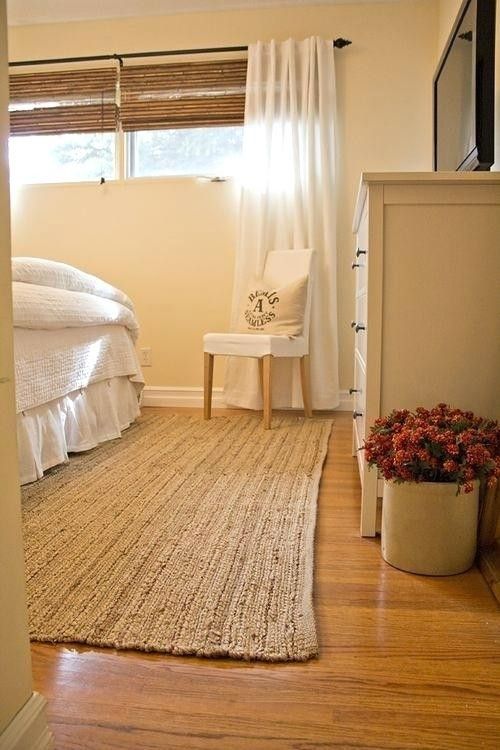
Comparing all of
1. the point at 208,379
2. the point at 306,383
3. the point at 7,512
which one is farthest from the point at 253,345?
the point at 7,512

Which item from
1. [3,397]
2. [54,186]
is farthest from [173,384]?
[3,397]

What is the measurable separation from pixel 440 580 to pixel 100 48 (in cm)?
375

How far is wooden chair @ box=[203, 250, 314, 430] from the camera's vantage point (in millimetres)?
2980

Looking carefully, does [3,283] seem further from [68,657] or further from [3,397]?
[68,657]

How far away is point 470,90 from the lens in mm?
1769

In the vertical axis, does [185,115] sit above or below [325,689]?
above

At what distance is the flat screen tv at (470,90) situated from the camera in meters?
1.60

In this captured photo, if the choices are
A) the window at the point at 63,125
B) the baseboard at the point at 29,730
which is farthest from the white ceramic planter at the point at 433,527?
the window at the point at 63,125

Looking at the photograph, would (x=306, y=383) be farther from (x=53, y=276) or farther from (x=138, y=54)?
(x=138, y=54)

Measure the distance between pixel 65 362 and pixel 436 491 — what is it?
1.48 meters

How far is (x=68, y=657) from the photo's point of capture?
102 cm

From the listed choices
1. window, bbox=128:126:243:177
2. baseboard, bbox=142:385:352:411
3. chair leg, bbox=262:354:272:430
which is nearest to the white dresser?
chair leg, bbox=262:354:272:430

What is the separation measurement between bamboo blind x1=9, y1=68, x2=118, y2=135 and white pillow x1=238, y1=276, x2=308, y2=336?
1547mm

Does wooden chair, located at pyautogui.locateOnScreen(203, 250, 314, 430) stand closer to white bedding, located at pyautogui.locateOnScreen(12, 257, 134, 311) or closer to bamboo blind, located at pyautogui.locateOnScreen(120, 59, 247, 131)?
white bedding, located at pyautogui.locateOnScreen(12, 257, 134, 311)
